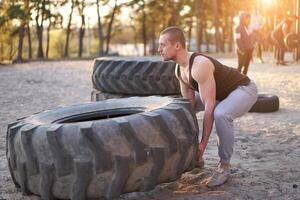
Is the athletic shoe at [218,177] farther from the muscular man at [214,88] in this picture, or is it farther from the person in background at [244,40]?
the person in background at [244,40]

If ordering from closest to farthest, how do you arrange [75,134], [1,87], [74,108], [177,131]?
[75,134] → [177,131] → [74,108] → [1,87]

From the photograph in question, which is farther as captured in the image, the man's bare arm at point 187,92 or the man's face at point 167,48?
the man's bare arm at point 187,92

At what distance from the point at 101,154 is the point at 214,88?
3.79ft

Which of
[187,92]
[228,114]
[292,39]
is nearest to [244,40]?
[187,92]

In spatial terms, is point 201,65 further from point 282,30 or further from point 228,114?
point 282,30

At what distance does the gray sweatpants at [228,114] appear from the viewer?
3.97 metres

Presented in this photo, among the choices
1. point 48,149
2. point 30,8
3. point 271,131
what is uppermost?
point 30,8

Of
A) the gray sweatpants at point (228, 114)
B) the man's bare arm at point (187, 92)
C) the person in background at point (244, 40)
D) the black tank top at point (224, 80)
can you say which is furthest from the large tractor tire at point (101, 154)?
the person in background at point (244, 40)

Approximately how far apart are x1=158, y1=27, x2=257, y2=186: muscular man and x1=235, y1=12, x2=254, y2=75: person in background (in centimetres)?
687

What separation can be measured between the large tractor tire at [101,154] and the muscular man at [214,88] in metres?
0.39

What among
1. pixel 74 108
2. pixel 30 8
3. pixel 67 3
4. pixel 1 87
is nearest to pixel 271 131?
pixel 74 108

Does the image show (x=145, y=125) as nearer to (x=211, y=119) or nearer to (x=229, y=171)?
(x=211, y=119)

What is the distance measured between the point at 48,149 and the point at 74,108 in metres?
1.05

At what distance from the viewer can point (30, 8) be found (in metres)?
38.8
